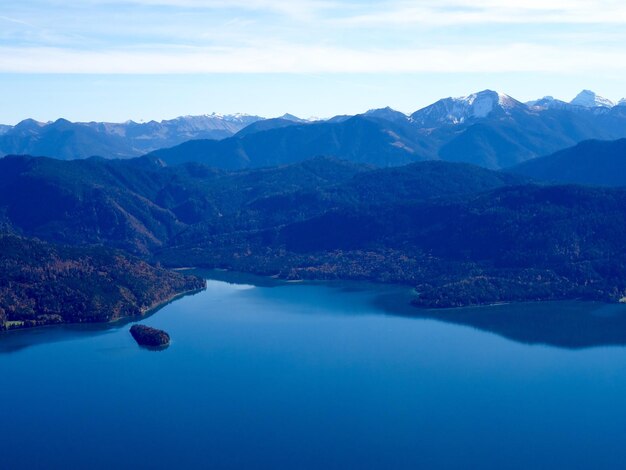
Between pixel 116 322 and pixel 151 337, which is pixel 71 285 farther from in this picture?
pixel 151 337

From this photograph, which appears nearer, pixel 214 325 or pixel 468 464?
pixel 468 464

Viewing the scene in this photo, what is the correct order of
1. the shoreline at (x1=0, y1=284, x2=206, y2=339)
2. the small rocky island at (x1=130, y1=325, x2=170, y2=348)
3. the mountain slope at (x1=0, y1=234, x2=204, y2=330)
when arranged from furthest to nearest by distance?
1. the mountain slope at (x1=0, y1=234, x2=204, y2=330)
2. the shoreline at (x1=0, y1=284, x2=206, y2=339)
3. the small rocky island at (x1=130, y1=325, x2=170, y2=348)

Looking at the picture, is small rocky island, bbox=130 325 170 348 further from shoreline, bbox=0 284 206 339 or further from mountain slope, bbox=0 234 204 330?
mountain slope, bbox=0 234 204 330

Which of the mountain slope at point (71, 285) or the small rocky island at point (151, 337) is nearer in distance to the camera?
the small rocky island at point (151, 337)

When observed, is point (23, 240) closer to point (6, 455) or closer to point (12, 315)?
point (12, 315)

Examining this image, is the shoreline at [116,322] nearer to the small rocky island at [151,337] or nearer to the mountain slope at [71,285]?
the mountain slope at [71,285]

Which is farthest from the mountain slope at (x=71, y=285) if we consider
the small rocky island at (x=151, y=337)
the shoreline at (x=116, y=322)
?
the small rocky island at (x=151, y=337)

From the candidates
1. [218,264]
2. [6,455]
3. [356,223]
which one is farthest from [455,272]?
[6,455]

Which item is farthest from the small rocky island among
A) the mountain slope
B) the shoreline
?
the mountain slope
